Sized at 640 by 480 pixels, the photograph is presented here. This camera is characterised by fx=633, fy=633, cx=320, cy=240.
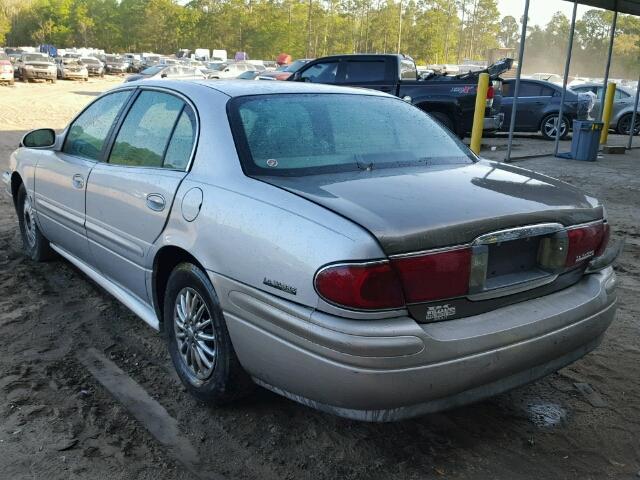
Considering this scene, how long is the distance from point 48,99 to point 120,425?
22958mm

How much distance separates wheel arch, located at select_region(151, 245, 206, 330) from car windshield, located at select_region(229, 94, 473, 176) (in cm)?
59

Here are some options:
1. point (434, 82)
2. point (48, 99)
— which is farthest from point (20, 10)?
point (434, 82)

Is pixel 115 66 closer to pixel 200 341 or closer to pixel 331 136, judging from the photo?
pixel 331 136

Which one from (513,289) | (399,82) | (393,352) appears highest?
(399,82)

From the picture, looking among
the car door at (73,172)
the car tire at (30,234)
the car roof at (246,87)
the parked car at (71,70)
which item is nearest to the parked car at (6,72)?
the parked car at (71,70)

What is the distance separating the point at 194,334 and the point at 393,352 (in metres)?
1.23

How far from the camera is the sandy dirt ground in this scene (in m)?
2.69

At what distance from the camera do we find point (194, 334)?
314cm

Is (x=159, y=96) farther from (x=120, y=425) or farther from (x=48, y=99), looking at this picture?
(x=48, y=99)

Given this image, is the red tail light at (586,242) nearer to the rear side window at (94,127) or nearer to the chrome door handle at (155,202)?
the chrome door handle at (155,202)

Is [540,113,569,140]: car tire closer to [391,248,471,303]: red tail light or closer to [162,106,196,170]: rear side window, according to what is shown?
[162,106,196,170]: rear side window

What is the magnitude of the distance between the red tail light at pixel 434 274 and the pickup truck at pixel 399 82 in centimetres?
1102

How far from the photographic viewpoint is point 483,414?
3152mm

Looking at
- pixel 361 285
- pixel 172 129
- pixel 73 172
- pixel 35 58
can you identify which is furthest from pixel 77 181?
pixel 35 58
